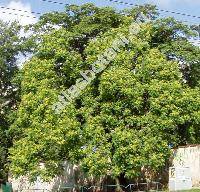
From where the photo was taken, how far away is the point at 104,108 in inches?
970

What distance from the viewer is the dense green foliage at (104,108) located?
2398cm

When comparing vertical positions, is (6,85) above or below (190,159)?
above

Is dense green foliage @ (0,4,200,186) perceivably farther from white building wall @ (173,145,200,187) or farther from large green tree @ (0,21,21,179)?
large green tree @ (0,21,21,179)

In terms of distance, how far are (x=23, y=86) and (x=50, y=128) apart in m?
3.74

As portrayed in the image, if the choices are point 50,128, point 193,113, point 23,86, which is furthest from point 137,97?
point 23,86

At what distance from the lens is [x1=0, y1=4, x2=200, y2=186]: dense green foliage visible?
23984 mm

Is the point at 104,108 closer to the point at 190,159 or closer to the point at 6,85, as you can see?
the point at 190,159

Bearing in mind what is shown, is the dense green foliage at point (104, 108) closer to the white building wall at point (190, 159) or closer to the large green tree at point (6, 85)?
the white building wall at point (190, 159)

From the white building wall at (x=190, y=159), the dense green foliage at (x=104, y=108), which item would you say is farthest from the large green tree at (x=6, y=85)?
the white building wall at (x=190, y=159)

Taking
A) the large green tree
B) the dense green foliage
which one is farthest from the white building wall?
the large green tree

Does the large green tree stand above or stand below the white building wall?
above

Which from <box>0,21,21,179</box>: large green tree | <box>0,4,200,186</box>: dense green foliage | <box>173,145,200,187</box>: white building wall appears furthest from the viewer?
<box>0,21,21,179</box>: large green tree

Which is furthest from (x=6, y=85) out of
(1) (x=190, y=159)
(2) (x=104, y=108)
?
(1) (x=190, y=159)

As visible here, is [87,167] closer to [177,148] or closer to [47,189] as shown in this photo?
[177,148]
